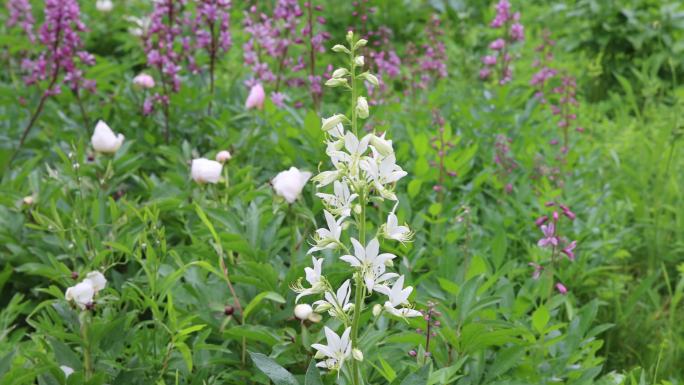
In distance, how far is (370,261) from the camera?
139 centimetres

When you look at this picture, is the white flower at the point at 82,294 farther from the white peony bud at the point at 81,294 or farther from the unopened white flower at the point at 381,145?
the unopened white flower at the point at 381,145

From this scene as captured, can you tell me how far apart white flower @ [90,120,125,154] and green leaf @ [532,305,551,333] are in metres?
1.43

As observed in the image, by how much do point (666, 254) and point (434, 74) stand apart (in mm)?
1502

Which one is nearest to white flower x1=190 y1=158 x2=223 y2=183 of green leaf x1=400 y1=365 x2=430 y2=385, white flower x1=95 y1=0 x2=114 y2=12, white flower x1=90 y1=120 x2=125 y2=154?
white flower x1=90 y1=120 x2=125 y2=154

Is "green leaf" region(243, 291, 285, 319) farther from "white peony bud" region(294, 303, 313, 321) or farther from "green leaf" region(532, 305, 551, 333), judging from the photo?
"green leaf" region(532, 305, 551, 333)

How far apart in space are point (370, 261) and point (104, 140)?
1443 millimetres

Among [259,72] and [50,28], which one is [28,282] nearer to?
[50,28]

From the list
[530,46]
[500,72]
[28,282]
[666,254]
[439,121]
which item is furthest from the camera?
[530,46]

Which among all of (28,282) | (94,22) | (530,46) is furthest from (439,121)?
(94,22)

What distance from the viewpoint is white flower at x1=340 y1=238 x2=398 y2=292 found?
4.46ft

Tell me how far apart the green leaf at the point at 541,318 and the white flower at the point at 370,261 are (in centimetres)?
75

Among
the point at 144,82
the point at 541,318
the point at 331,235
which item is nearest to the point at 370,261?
the point at 331,235

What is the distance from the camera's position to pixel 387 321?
6.98 feet

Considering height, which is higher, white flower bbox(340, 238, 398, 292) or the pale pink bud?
white flower bbox(340, 238, 398, 292)
